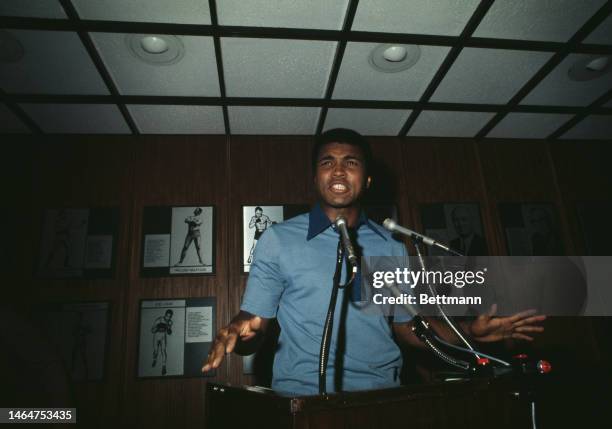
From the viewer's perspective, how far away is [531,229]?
15.0 feet

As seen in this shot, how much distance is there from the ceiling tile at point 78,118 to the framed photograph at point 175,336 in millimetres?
2008

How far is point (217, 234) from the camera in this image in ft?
13.5

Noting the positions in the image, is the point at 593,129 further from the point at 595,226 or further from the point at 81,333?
the point at 81,333

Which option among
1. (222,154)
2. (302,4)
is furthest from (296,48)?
(222,154)

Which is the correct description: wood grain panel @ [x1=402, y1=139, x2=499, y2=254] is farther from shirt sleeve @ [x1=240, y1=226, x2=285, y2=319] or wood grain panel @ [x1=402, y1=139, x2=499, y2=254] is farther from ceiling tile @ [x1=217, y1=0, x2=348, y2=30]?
shirt sleeve @ [x1=240, y1=226, x2=285, y2=319]

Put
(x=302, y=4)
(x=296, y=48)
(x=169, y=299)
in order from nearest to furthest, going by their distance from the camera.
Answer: (x=302, y=4) → (x=296, y=48) → (x=169, y=299)

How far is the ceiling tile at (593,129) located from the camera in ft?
14.7

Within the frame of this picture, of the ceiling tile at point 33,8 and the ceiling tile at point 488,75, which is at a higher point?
the ceiling tile at point 33,8

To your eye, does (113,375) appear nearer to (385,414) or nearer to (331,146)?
(331,146)

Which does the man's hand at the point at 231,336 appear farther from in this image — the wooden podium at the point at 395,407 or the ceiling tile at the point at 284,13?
the ceiling tile at the point at 284,13

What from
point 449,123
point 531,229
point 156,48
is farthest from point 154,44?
point 531,229

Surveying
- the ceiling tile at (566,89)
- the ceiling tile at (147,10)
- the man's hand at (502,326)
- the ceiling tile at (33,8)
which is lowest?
the man's hand at (502,326)

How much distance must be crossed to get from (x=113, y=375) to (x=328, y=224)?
3020 millimetres

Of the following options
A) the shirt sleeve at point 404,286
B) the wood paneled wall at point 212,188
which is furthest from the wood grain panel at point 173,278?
the shirt sleeve at point 404,286
